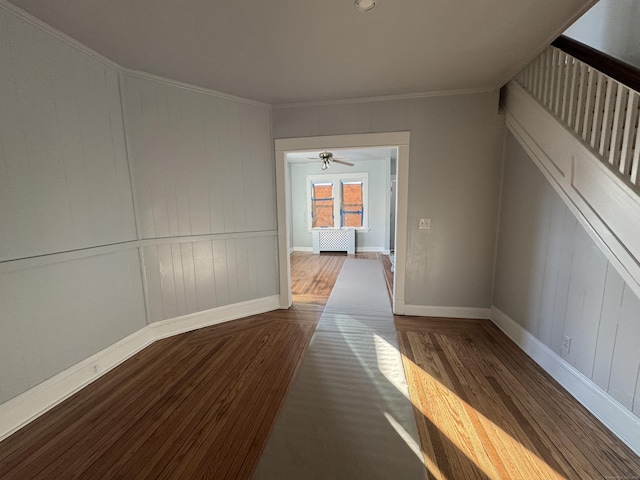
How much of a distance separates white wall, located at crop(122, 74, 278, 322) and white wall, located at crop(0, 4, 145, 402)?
7.6 inches

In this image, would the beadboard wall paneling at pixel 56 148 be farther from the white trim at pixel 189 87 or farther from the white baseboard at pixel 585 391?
the white baseboard at pixel 585 391

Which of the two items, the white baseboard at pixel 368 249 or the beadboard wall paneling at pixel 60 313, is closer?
the beadboard wall paneling at pixel 60 313

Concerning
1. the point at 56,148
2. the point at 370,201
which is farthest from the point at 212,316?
the point at 370,201

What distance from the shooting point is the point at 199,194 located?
8.70 feet

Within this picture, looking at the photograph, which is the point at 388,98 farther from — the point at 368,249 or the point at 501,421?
Answer: the point at 368,249

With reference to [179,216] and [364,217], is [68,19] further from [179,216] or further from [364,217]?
[364,217]

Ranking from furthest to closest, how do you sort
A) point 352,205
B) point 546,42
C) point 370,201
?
point 352,205
point 370,201
point 546,42

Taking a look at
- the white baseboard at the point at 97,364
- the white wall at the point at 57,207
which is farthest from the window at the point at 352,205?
the white wall at the point at 57,207

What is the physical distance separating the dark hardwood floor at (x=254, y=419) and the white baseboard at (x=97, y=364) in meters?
0.07

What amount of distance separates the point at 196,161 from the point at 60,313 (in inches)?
64.6

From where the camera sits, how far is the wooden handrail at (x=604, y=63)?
1477 millimetres

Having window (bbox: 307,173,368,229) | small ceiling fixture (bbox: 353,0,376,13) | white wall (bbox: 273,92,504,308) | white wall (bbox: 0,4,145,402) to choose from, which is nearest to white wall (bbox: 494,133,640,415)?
white wall (bbox: 273,92,504,308)

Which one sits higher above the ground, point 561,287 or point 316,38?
point 316,38

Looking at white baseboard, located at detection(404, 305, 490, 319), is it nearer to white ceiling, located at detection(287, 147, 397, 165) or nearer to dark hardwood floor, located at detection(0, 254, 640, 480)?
dark hardwood floor, located at detection(0, 254, 640, 480)
